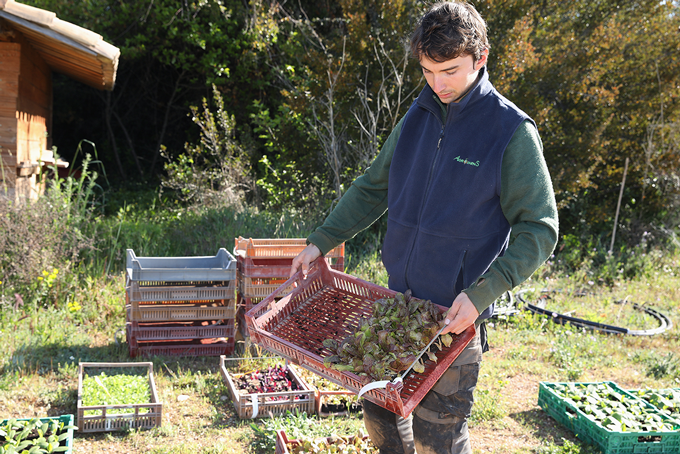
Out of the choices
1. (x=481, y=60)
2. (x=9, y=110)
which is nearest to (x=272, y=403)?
(x=481, y=60)

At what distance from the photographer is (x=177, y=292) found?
4473mm

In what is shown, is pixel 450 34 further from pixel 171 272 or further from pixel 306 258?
pixel 171 272

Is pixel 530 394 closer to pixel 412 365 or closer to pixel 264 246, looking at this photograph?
pixel 264 246

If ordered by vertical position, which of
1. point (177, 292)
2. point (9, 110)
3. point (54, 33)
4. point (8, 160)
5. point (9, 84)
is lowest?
point (177, 292)

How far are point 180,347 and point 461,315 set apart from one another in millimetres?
3324

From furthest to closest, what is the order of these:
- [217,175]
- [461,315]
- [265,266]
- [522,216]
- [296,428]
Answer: [217,175] → [265,266] → [296,428] → [522,216] → [461,315]

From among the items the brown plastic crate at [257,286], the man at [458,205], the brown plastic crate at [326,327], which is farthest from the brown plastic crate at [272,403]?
the man at [458,205]

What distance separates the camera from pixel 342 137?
781cm

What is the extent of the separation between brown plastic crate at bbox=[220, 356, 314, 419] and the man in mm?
1469

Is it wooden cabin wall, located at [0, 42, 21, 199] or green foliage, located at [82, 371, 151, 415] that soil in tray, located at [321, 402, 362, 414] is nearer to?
green foliage, located at [82, 371, 151, 415]

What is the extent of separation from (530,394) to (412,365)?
294 centimetres

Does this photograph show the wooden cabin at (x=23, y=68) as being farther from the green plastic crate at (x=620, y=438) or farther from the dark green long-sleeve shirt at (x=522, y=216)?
the green plastic crate at (x=620, y=438)

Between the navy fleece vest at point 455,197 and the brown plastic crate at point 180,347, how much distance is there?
283cm

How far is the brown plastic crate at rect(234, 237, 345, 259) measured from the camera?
464cm
